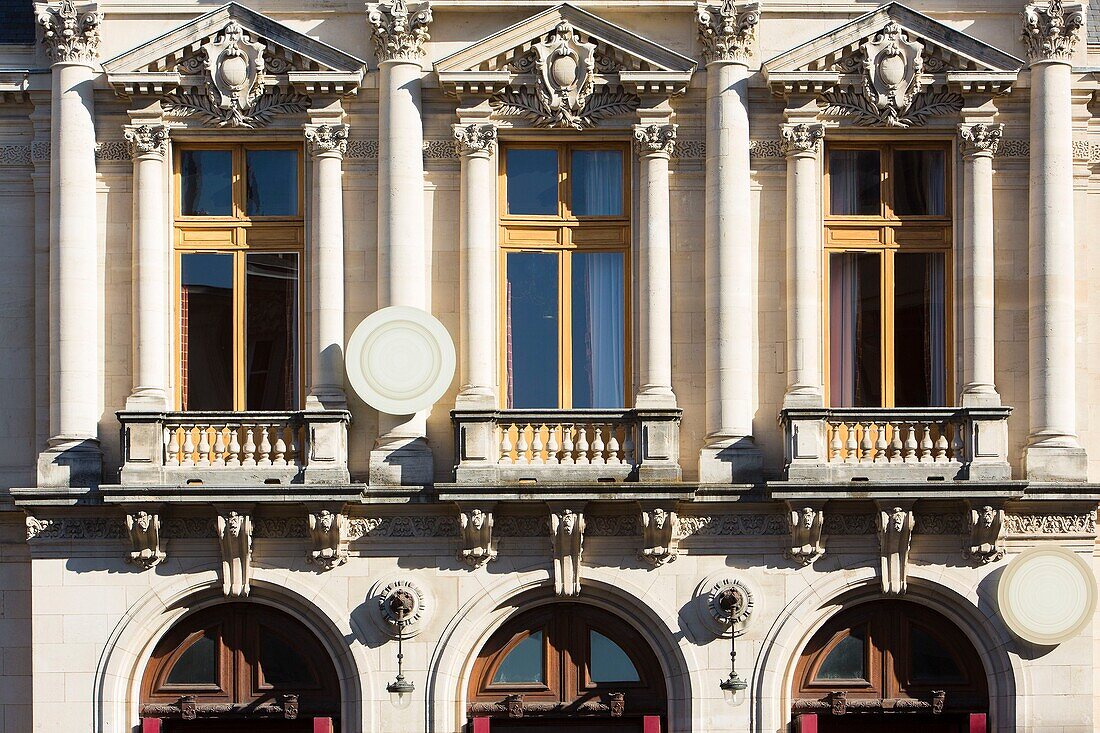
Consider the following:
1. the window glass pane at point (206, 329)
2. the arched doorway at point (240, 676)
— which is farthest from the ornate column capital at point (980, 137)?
the arched doorway at point (240, 676)

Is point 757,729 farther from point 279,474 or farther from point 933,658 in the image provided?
point 279,474

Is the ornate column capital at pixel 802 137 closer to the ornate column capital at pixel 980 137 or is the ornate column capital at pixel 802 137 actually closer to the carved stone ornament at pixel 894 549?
the ornate column capital at pixel 980 137

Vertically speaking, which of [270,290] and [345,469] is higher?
[270,290]

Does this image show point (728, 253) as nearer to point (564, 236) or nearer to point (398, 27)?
point (564, 236)

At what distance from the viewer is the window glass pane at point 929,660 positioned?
29.9 m

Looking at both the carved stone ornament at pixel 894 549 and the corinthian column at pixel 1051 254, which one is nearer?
the carved stone ornament at pixel 894 549

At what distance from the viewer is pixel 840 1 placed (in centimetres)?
3073

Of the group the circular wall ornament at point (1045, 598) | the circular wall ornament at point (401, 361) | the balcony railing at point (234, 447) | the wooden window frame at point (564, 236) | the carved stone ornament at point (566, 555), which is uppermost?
the wooden window frame at point (564, 236)

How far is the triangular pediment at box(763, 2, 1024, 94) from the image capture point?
3017cm

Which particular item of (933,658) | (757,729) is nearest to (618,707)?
(757,729)

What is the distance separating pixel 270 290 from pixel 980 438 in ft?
35.5

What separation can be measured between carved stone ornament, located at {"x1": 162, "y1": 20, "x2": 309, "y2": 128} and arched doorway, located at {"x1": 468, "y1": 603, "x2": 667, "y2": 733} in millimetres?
8445

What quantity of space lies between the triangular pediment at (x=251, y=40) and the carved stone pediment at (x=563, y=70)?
158cm

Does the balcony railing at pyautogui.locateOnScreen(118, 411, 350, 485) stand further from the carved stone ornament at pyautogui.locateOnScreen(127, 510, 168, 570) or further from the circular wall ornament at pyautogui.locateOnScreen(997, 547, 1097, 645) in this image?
the circular wall ornament at pyautogui.locateOnScreen(997, 547, 1097, 645)
